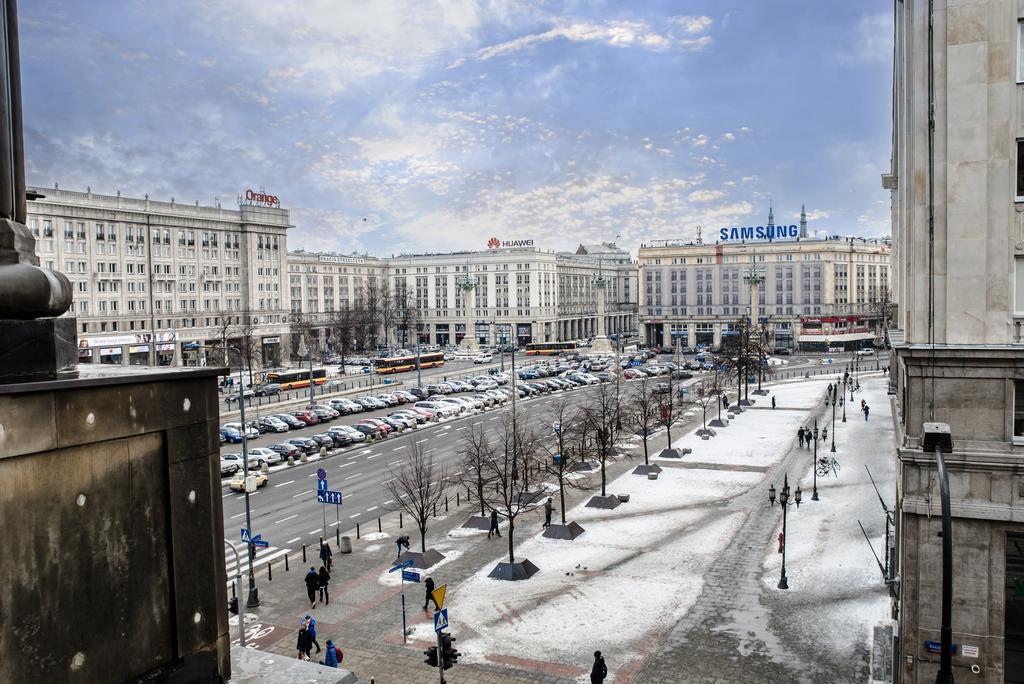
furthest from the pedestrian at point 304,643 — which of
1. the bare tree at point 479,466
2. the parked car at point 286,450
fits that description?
the parked car at point 286,450

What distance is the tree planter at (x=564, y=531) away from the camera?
1304 inches

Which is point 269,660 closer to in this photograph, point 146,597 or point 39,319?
point 146,597

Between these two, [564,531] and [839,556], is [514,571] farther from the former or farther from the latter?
[839,556]

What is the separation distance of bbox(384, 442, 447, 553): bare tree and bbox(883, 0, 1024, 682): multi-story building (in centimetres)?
1829

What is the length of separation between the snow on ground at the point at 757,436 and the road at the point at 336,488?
13.7 meters

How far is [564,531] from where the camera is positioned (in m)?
33.3

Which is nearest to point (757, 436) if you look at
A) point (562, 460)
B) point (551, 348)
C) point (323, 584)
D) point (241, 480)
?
point (562, 460)

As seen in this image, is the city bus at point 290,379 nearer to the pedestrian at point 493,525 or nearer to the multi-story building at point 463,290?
the pedestrian at point 493,525

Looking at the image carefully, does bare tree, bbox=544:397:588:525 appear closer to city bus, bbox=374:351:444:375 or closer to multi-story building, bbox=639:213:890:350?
city bus, bbox=374:351:444:375

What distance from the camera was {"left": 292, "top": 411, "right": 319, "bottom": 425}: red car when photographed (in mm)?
65562

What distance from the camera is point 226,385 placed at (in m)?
88.3

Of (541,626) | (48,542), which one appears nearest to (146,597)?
(48,542)

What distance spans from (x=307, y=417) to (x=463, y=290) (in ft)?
293

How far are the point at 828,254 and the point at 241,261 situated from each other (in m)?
A: 106
